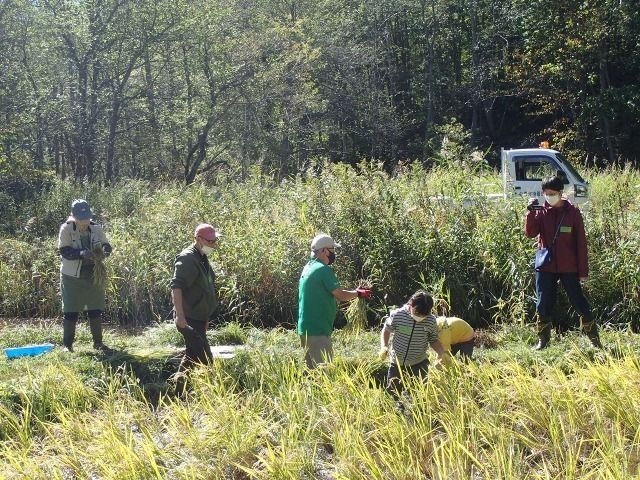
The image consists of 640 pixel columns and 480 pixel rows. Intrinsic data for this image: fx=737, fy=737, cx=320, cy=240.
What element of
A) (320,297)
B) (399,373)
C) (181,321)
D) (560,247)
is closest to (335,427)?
(399,373)

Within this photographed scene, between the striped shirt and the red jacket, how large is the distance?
1665 mm

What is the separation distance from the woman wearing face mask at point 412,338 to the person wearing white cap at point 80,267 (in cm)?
330

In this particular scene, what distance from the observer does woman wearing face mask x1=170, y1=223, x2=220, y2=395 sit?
577 cm

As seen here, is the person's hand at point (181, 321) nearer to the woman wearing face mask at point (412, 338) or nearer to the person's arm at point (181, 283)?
the person's arm at point (181, 283)

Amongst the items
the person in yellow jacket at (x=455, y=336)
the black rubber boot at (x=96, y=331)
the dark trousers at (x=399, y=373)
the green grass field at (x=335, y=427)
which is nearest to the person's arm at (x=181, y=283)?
the green grass field at (x=335, y=427)

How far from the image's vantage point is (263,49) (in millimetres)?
23422

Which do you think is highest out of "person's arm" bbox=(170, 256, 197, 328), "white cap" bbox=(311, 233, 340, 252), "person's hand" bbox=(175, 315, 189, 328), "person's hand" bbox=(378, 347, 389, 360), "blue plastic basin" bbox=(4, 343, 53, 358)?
"white cap" bbox=(311, 233, 340, 252)

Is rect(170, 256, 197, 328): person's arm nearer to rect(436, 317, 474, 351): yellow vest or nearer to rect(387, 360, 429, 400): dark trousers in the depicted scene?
rect(387, 360, 429, 400): dark trousers

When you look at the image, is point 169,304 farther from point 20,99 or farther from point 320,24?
point 320,24

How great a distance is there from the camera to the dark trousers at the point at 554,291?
6438mm

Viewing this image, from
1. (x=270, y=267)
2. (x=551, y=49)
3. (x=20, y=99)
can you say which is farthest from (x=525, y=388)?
(x=551, y=49)

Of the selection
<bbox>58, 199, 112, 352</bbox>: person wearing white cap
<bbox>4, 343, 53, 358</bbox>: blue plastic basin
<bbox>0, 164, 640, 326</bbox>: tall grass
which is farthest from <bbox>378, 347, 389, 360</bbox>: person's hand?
<bbox>4, 343, 53, 358</bbox>: blue plastic basin

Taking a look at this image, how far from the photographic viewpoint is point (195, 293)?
5934 mm

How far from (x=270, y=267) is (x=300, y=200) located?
43.2 inches
